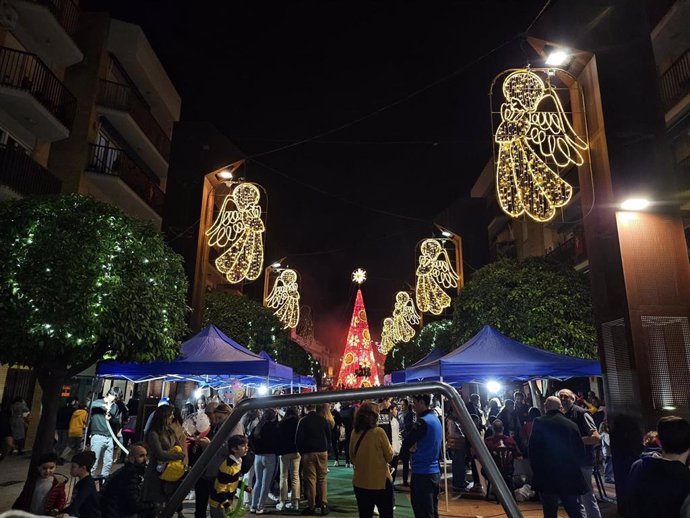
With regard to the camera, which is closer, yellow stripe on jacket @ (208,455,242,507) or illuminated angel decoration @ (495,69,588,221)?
yellow stripe on jacket @ (208,455,242,507)

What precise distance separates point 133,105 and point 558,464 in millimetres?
22739

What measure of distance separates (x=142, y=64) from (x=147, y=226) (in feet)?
58.0

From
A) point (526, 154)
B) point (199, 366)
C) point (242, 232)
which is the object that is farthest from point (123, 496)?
point (242, 232)

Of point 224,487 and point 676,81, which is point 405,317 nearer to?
point 676,81

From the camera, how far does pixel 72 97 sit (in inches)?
766

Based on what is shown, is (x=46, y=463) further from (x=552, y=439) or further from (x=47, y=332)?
(x=552, y=439)

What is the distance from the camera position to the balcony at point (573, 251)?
25.2 metres

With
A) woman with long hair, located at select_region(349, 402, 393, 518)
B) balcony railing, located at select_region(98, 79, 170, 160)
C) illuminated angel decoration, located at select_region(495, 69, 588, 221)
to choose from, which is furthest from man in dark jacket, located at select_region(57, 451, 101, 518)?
balcony railing, located at select_region(98, 79, 170, 160)

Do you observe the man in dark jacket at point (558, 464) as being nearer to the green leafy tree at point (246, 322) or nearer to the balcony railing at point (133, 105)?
the green leafy tree at point (246, 322)

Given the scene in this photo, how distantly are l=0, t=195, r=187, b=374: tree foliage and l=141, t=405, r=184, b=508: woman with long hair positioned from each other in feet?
7.75

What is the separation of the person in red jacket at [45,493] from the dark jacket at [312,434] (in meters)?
4.24

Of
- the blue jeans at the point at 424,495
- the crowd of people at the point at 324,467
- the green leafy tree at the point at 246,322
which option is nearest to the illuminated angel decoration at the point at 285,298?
the green leafy tree at the point at 246,322

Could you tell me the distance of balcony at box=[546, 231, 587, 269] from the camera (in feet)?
82.8

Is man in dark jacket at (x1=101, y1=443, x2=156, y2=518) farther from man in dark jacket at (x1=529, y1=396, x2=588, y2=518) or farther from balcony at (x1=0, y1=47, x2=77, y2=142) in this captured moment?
balcony at (x1=0, y1=47, x2=77, y2=142)
